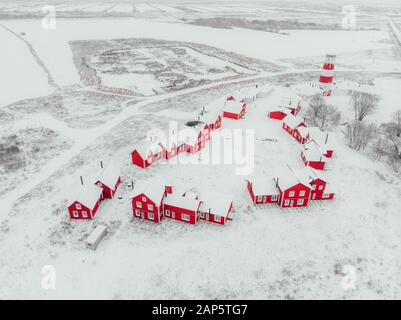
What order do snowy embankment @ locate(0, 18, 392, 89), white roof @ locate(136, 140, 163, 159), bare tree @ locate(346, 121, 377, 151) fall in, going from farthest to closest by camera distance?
snowy embankment @ locate(0, 18, 392, 89), bare tree @ locate(346, 121, 377, 151), white roof @ locate(136, 140, 163, 159)

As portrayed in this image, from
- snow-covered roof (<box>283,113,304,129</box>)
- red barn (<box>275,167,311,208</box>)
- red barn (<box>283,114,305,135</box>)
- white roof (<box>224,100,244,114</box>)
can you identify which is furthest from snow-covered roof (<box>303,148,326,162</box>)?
white roof (<box>224,100,244,114</box>)

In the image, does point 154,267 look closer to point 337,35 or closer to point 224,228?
point 224,228

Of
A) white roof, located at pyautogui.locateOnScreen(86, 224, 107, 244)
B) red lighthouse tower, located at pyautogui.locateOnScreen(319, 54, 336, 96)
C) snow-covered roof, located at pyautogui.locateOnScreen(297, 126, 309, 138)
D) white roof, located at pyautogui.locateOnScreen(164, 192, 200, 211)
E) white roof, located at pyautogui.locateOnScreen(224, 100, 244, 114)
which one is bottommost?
white roof, located at pyautogui.locateOnScreen(86, 224, 107, 244)

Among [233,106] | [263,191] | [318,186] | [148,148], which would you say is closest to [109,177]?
[148,148]

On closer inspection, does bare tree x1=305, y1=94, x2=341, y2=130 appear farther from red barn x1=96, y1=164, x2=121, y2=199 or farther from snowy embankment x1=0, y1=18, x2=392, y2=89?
snowy embankment x1=0, y1=18, x2=392, y2=89

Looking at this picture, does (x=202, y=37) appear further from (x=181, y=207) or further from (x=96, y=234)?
(x=96, y=234)

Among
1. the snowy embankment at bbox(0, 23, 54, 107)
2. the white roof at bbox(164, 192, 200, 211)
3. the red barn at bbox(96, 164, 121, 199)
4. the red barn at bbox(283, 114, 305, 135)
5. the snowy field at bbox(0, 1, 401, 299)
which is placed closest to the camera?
the snowy field at bbox(0, 1, 401, 299)
